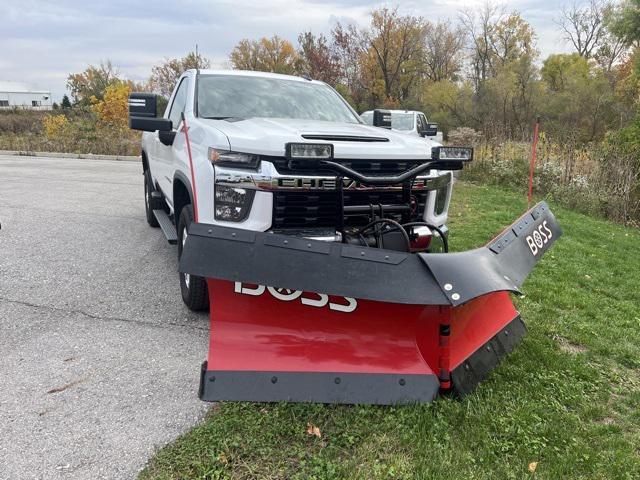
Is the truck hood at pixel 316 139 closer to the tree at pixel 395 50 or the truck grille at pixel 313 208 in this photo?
the truck grille at pixel 313 208

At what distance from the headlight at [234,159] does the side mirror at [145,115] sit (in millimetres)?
1161

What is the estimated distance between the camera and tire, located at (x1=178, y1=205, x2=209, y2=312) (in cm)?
393

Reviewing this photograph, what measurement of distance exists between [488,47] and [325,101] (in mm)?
45734

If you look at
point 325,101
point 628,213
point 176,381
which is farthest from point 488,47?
point 176,381

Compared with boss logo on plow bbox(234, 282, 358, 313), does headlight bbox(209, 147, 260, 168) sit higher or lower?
higher

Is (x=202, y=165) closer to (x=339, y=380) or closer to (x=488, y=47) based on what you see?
(x=339, y=380)

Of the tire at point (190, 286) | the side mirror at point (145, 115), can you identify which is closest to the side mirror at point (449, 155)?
the tire at point (190, 286)

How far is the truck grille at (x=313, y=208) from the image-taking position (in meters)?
3.29

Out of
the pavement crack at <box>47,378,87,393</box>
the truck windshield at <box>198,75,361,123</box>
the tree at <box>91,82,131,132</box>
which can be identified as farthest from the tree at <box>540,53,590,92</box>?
the pavement crack at <box>47,378,87,393</box>

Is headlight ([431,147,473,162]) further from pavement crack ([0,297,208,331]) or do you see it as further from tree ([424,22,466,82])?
tree ([424,22,466,82])

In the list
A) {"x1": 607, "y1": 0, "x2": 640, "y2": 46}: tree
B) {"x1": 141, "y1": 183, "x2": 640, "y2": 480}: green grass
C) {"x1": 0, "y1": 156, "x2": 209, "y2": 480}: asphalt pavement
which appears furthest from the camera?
{"x1": 607, "y1": 0, "x2": 640, "y2": 46}: tree

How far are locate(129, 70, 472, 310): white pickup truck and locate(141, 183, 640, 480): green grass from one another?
1.00m

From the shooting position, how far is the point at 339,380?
8.80 feet

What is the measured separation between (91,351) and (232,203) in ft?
4.71
